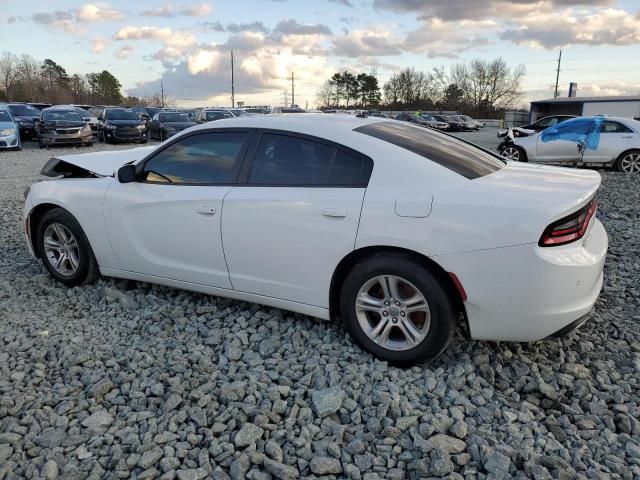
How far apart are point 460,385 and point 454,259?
0.75 metres

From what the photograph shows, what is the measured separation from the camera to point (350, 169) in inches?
126

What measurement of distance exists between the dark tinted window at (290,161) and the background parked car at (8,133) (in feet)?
57.8

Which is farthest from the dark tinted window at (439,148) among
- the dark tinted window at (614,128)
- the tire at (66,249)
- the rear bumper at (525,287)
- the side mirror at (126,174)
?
the dark tinted window at (614,128)

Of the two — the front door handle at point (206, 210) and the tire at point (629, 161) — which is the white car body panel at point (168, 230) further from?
the tire at point (629, 161)

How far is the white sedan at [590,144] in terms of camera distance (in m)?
12.2

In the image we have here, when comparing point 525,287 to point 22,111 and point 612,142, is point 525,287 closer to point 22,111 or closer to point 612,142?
point 612,142

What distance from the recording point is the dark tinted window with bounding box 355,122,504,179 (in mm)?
3203

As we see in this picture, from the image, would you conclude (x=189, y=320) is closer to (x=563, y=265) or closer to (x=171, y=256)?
(x=171, y=256)

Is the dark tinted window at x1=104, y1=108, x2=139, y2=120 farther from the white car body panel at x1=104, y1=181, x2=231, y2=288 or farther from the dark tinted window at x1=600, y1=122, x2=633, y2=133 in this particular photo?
the white car body panel at x1=104, y1=181, x2=231, y2=288

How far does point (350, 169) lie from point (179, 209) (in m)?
1.35

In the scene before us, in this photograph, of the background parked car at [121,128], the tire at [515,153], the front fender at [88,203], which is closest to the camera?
the front fender at [88,203]

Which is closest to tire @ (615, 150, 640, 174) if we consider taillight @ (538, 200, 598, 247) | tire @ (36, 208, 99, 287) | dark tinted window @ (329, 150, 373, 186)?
taillight @ (538, 200, 598, 247)

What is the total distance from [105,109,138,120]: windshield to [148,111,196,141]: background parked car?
1.00 metres

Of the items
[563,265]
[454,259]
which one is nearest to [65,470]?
[454,259]
